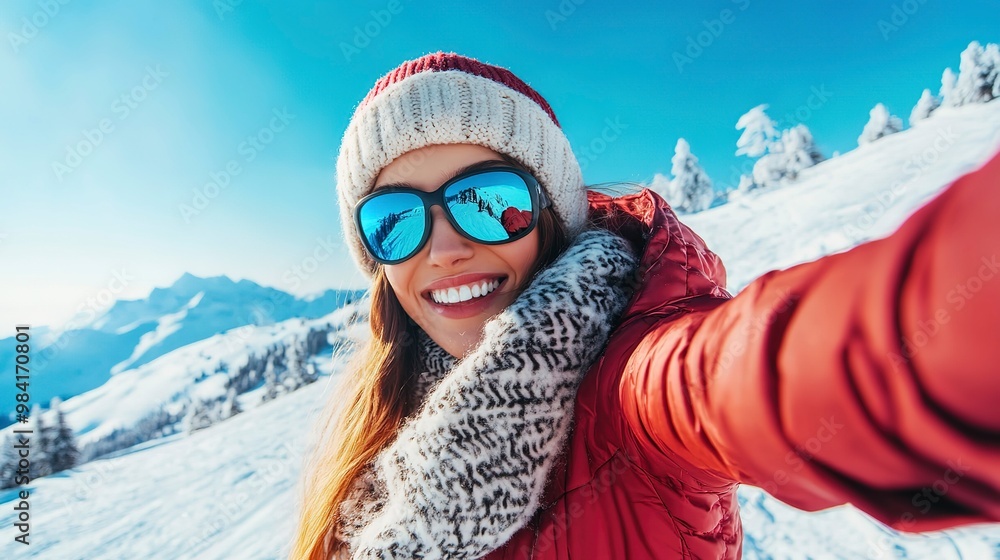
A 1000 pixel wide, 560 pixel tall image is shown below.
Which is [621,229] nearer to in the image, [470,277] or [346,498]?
[470,277]

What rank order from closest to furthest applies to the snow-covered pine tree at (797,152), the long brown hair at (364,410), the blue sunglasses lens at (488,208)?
the blue sunglasses lens at (488,208)
the long brown hair at (364,410)
the snow-covered pine tree at (797,152)

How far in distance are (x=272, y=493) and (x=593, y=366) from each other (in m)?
5.37

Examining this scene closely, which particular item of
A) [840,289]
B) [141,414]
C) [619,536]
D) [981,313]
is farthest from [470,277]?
[141,414]

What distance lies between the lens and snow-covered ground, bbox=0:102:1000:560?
253cm

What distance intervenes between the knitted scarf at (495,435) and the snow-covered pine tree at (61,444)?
16.0m

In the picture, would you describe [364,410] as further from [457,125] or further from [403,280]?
[457,125]

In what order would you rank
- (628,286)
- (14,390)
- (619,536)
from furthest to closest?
(14,390) < (628,286) < (619,536)

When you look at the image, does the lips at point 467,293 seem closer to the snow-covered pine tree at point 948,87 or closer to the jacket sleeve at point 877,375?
the jacket sleeve at point 877,375

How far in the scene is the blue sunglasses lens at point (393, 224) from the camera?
1.48 m

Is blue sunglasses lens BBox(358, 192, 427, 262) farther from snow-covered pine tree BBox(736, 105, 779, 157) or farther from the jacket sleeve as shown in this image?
snow-covered pine tree BBox(736, 105, 779, 157)

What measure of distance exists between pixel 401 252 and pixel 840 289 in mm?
1328

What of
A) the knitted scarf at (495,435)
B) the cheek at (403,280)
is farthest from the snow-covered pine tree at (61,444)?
the knitted scarf at (495,435)

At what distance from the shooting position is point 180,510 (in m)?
5.26

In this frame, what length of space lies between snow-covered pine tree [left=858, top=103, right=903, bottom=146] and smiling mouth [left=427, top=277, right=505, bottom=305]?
3435cm
